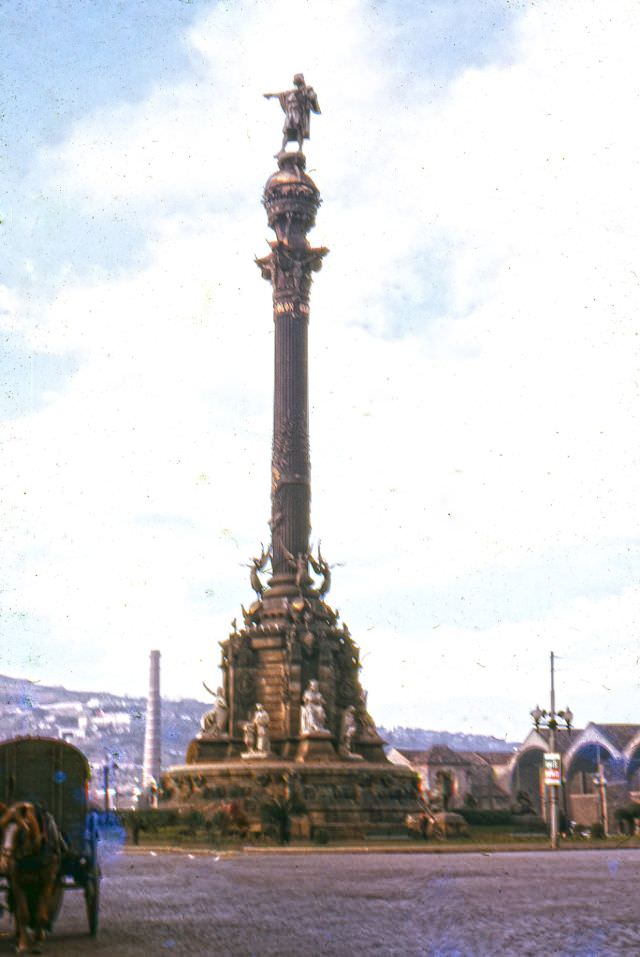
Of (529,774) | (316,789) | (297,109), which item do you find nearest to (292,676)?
(316,789)

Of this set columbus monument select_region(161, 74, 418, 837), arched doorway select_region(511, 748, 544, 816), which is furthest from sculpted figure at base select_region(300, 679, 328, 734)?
arched doorway select_region(511, 748, 544, 816)

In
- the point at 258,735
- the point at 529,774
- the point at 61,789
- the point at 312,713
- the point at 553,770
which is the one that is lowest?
the point at 529,774

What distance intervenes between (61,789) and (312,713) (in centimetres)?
3801

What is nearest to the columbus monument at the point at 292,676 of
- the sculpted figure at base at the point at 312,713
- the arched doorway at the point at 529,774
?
the sculpted figure at base at the point at 312,713

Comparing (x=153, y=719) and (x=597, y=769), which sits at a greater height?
(x=153, y=719)

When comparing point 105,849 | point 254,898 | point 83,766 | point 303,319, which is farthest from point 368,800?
point 83,766

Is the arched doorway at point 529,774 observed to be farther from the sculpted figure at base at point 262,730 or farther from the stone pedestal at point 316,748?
the sculpted figure at base at point 262,730

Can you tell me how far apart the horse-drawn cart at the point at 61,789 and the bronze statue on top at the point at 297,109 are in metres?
52.3

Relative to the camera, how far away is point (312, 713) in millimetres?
53281

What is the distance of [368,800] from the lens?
50.8 metres

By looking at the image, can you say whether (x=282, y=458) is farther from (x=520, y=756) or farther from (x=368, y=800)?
(x=520, y=756)

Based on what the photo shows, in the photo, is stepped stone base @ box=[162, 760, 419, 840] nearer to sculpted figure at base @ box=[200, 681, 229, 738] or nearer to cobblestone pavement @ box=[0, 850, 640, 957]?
sculpted figure at base @ box=[200, 681, 229, 738]

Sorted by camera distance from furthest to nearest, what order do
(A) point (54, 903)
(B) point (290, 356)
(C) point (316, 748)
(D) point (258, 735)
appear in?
(B) point (290, 356)
(D) point (258, 735)
(C) point (316, 748)
(A) point (54, 903)

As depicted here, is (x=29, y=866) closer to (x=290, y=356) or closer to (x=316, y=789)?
(x=316, y=789)
